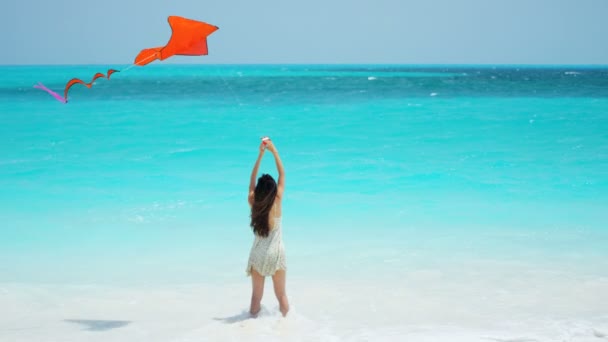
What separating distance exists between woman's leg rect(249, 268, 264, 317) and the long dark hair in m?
0.33

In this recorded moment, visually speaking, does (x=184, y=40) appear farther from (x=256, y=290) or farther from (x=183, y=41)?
(x=256, y=290)

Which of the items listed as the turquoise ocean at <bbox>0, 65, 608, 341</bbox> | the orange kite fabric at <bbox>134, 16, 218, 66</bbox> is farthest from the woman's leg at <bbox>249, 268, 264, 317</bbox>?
the orange kite fabric at <bbox>134, 16, 218, 66</bbox>

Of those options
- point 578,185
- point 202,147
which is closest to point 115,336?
point 578,185

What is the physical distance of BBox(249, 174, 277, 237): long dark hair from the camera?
398 cm

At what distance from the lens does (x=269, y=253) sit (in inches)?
163

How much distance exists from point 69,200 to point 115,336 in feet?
17.1

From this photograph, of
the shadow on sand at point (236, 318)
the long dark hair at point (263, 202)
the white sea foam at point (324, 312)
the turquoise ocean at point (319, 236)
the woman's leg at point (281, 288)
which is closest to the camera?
the long dark hair at point (263, 202)

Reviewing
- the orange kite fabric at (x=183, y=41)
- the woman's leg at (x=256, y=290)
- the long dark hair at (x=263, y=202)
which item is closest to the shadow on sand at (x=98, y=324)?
the woman's leg at (x=256, y=290)

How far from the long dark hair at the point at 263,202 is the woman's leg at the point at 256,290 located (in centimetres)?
33

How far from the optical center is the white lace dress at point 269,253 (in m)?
4.15

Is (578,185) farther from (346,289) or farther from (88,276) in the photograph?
(88,276)

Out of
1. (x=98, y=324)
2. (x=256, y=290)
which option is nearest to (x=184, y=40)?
(x=256, y=290)

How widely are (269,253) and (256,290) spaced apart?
0.34m

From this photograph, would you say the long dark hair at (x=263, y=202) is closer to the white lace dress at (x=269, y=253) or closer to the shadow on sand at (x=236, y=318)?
the white lace dress at (x=269, y=253)
